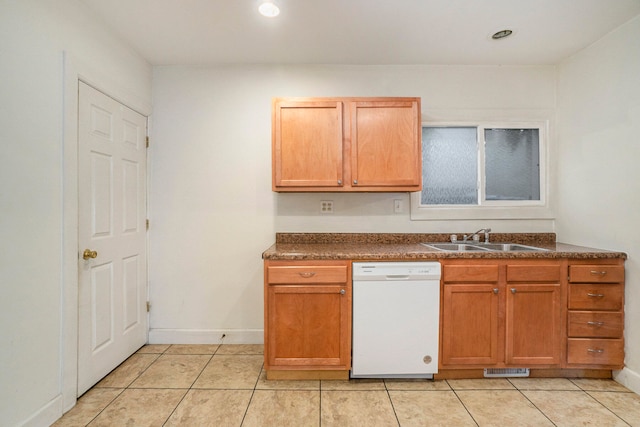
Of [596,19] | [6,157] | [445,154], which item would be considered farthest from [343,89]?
[6,157]

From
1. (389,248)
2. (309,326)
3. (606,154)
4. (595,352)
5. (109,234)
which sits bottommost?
(595,352)

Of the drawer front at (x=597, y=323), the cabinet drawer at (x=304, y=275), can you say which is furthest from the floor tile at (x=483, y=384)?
the cabinet drawer at (x=304, y=275)

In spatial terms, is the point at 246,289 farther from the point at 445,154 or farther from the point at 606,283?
the point at 606,283

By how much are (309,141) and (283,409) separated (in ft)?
5.92

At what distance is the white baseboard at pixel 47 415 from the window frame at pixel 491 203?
8.88 feet

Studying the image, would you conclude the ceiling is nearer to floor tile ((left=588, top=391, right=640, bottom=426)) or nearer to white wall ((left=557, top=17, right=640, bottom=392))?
white wall ((left=557, top=17, right=640, bottom=392))

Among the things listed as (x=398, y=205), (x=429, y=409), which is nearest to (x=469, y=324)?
(x=429, y=409)

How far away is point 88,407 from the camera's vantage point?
1.80 m

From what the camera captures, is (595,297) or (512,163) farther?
(512,163)

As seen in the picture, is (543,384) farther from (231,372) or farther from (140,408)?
(140,408)

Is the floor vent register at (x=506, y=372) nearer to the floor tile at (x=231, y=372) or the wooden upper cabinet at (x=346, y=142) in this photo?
the wooden upper cabinet at (x=346, y=142)

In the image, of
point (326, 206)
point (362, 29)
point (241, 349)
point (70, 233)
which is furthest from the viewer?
point (326, 206)

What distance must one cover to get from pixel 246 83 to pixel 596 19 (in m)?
2.59

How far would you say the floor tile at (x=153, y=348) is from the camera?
98.8 inches
